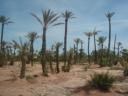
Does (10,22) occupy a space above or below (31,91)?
above

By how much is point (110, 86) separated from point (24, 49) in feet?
37.0

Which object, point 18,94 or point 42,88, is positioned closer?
point 18,94

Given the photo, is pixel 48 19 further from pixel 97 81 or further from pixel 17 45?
Answer: pixel 97 81

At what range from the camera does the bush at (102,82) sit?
1791cm

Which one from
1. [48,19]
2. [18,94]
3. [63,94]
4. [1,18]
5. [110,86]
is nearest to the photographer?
[18,94]

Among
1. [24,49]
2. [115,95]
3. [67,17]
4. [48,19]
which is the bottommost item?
[115,95]

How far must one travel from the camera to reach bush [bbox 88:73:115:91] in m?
→ 17.9

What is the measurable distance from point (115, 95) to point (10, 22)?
46.2 m

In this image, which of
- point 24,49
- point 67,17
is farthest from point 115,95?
point 67,17

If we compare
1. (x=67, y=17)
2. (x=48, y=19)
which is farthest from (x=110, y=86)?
(x=67, y=17)

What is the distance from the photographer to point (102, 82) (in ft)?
58.9

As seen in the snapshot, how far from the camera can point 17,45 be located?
27.1m

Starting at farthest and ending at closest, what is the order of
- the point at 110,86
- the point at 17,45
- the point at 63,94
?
the point at 17,45
the point at 110,86
the point at 63,94

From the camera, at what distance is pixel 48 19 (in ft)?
97.5
